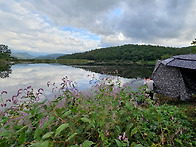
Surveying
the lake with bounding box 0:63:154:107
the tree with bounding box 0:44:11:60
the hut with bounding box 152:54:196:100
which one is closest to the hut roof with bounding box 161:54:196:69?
the hut with bounding box 152:54:196:100

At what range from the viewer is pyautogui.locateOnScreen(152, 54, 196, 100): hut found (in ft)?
24.6

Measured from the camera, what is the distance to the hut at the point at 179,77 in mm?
7497

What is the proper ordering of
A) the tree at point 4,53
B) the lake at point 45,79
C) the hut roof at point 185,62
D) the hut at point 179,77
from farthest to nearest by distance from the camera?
the tree at point 4,53, the lake at point 45,79, the hut at point 179,77, the hut roof at point 185,62

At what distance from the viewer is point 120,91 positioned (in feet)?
11.5

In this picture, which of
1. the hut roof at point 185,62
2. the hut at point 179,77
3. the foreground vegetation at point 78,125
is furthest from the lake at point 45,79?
the hut roof at point 185,62

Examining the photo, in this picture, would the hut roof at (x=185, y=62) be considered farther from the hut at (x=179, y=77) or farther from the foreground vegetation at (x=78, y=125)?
the foreground vegetation at (x=78, y=125)

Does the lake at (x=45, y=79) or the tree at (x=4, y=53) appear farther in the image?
the tree at (x=4, y=53)

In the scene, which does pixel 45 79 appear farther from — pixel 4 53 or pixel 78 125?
pixel 4 53

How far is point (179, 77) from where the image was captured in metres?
8.40

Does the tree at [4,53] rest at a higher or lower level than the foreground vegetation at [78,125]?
higher

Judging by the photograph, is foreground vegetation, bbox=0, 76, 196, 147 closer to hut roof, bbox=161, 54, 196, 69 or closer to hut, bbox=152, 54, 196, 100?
hut roof, bbox=161, 54, 196, 69

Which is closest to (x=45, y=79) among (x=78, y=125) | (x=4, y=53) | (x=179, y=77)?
(x=179, y=77)

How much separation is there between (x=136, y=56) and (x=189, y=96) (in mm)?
92259

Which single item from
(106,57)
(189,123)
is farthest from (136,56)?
(189,123)
